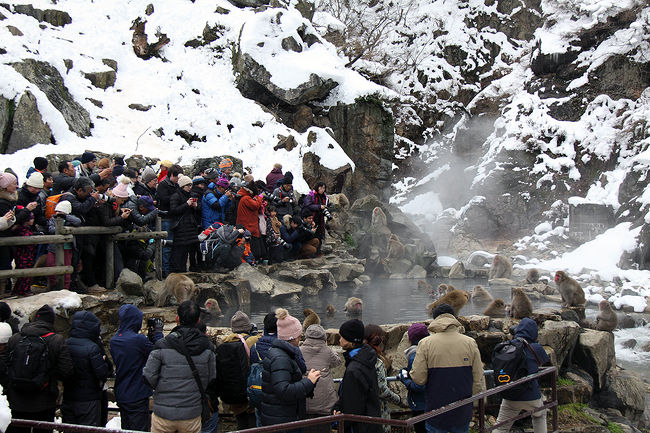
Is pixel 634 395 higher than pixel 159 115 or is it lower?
lower

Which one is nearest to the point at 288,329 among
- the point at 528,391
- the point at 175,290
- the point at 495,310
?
the point at 528,391

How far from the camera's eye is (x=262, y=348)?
471 centimetres

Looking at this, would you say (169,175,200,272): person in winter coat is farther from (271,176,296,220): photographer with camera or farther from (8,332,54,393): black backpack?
(8,332,54,393): black backpack

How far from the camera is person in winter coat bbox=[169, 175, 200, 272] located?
29.1ft

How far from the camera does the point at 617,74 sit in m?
23.6

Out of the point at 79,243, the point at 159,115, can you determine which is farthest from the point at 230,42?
the point at 79,243

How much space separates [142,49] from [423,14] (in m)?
20.7

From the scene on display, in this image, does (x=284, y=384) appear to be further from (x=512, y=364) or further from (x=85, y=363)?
(x=512, y=364)

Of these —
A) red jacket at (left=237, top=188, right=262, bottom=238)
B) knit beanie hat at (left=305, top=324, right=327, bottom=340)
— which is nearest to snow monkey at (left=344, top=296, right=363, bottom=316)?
red jacket at (left=237, top=188, right=262, bottom=238)

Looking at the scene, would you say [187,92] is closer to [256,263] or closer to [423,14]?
[256,263]

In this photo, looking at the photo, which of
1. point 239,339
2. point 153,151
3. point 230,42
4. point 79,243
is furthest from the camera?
point 230,42

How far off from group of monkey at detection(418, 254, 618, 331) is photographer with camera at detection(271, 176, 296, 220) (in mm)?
3534

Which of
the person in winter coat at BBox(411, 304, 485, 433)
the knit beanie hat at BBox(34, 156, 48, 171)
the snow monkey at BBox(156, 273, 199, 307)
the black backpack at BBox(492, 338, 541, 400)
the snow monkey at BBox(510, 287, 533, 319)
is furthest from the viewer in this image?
the snow monkey at BBox(510, 287, 533, 319)

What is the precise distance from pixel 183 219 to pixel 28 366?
4930 millimetres
